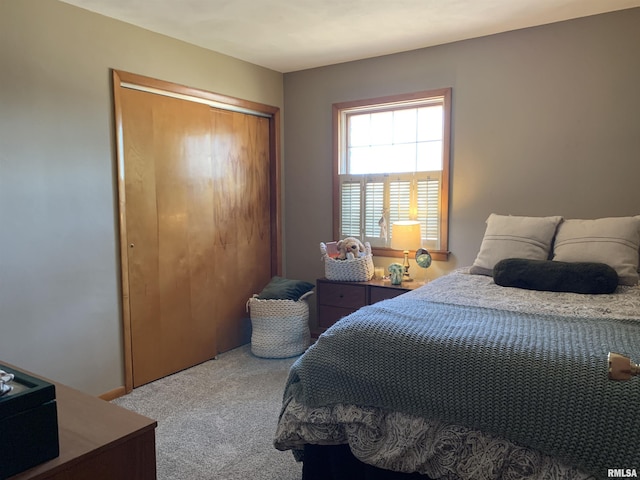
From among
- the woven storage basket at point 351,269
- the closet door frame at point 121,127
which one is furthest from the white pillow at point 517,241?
the closet door frame at point 121,127

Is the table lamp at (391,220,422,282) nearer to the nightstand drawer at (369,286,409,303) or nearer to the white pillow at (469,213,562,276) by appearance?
the nightstand drawer at (369,286,409,303)

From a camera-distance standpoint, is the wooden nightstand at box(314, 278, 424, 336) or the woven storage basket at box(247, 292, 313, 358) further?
the woven storage basket at box(247, 292, 313, 358)

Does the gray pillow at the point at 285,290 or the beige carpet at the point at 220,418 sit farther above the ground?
the gray pillow at the point at 285,290

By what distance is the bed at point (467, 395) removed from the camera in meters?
1.35

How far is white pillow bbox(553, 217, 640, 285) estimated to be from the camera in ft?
8.23

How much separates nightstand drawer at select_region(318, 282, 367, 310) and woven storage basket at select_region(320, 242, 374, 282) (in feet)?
0.20

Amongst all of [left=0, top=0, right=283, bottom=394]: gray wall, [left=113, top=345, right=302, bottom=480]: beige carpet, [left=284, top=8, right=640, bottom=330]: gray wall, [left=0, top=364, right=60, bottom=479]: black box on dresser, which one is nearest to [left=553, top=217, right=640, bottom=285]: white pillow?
[left=284, top=8, right=640, bottom=330]: gray wall

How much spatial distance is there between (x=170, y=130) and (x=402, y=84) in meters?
1.71

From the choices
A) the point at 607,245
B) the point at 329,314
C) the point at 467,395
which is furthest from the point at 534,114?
the point at 467,395

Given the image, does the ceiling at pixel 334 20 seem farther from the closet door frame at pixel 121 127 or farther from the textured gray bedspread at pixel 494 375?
the textured gray bedspread at pixel 494 375

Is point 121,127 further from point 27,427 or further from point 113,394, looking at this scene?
point 27,427

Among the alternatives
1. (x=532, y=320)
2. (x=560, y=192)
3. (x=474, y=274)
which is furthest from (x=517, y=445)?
(x=560, y=192)

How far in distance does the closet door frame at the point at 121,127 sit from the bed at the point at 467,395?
1609mm

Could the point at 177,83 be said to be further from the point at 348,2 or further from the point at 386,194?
the point at 386,194
